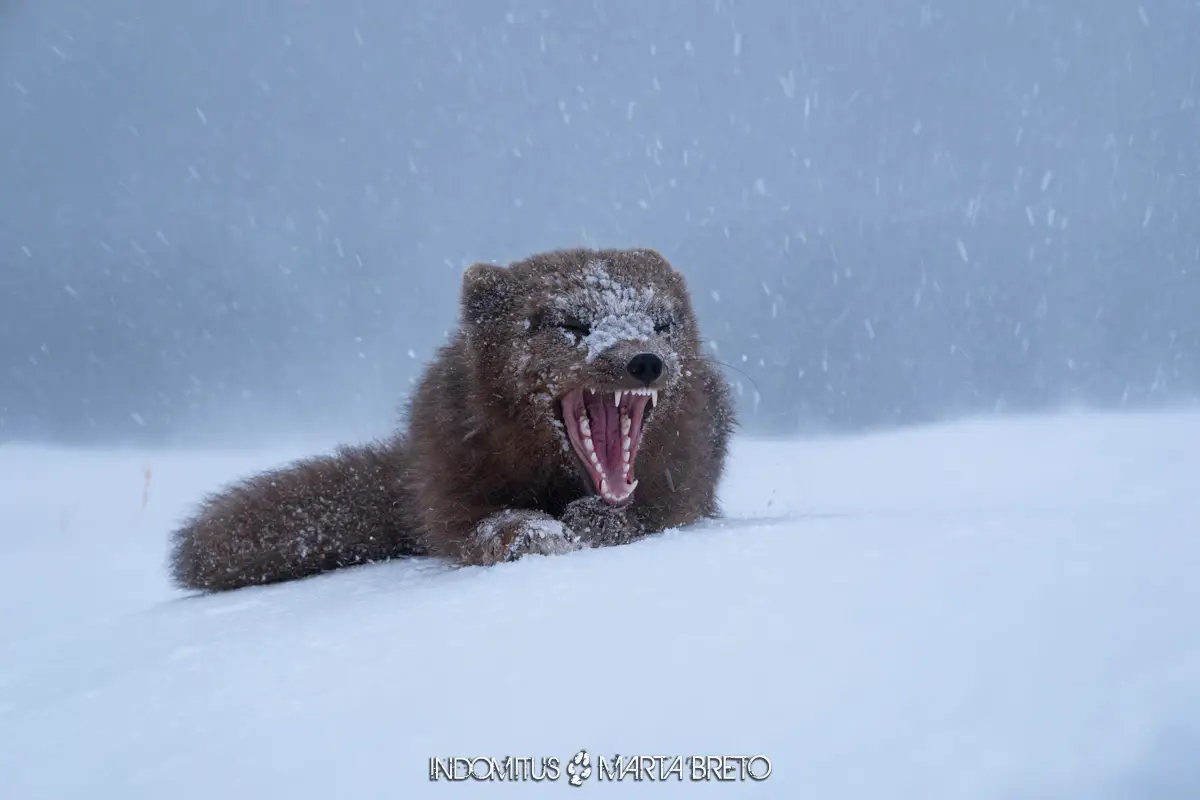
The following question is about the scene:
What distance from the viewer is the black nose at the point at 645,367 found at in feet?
12.0

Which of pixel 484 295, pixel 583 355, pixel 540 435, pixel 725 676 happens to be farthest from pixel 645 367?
pixel 725 676

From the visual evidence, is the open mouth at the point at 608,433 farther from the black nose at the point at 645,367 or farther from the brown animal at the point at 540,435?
the black nose at the point at 645,367

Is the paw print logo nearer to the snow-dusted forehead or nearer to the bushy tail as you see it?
the snow-dusted forehead

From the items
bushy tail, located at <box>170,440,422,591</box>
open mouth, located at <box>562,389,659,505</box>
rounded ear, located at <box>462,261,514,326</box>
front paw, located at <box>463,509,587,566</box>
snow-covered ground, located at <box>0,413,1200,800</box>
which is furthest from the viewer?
bushy tail, located at <box>170,440,422,591</box>

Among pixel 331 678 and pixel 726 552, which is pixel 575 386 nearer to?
pixel 726 552

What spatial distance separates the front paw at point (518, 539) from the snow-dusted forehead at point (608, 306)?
2.53ft

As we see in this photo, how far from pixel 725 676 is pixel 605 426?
2.53 metres

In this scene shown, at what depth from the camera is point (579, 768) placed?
133cm

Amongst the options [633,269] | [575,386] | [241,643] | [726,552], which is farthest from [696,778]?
[633,269]

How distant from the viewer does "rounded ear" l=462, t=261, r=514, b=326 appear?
430 cm

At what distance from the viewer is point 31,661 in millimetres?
3191

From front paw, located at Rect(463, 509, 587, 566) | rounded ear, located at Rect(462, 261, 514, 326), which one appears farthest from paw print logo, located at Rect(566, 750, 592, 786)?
rounded ear, located at Rect(462, 261, 514, 326)

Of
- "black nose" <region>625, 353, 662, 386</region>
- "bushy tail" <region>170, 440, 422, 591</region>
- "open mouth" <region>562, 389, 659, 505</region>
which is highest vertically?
"black nose" <region>625, 353, 662, 386</region>

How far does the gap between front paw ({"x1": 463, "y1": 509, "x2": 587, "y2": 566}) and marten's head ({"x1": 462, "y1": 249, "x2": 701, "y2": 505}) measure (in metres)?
0.34
